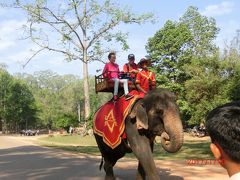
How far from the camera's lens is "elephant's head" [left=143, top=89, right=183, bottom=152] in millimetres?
A: 6809

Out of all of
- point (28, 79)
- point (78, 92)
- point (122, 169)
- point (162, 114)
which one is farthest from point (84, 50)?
point (28, 79)

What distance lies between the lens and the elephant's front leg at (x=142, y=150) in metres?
7.16

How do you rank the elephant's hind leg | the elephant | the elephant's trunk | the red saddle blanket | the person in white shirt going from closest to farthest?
the person in white shirt < the elephant's trunk < the elephant < the red saddle blanket < the elephant's hind leg

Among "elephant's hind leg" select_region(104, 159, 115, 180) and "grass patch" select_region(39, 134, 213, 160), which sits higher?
"elephant's hind leg" select_region(104, 159, 115, 180)

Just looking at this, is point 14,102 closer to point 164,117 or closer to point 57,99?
point 57,99

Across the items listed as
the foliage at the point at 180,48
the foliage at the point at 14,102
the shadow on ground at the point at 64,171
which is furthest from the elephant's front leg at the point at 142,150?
the foliage at the point at 14,102

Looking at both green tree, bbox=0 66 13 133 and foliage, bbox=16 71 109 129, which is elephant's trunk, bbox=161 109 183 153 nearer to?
foliage, bbox=16 71 109 129

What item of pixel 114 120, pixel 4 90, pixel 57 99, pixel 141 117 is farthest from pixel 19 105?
pixel 141 117

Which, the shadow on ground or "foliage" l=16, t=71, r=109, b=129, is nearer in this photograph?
the shadow on ground

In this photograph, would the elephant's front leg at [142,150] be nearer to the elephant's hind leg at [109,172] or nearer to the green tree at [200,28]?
the elephant's hind leg at [109,172]

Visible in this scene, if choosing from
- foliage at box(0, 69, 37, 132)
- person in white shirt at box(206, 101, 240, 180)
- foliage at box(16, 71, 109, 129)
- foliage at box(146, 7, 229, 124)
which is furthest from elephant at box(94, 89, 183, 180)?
foliage at box(0, 69, 37, 132)

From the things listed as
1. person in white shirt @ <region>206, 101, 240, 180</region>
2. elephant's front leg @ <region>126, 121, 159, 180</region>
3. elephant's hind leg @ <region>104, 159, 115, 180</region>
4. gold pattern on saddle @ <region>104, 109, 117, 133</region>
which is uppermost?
gold pattern on saddle @ <region>104, 109, 117, 133</region>

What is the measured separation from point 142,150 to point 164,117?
29.2 inches

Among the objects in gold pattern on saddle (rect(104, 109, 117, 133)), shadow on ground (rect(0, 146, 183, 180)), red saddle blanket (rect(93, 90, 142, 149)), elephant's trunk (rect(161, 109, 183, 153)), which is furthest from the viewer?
shadow on ground (rect(0, 146, 183, 180))
